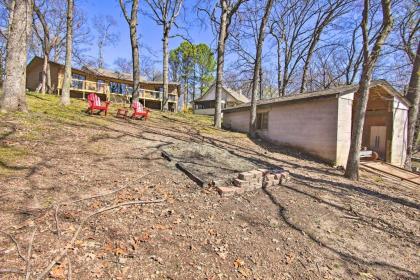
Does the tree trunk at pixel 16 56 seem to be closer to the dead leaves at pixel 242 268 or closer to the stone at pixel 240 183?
the stone at pixel 240 183

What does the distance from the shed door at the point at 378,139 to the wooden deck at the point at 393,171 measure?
2777mm

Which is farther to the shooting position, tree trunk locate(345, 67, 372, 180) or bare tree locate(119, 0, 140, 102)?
bare tree locate(119, 0, 140, 102)

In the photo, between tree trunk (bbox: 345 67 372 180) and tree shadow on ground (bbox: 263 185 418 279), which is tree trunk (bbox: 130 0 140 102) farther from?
tree shadow on ground (bbox: 263 185 418 279)

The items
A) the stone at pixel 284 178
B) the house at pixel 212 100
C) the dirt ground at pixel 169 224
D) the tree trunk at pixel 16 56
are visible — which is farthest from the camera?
the house at pixel 212 100

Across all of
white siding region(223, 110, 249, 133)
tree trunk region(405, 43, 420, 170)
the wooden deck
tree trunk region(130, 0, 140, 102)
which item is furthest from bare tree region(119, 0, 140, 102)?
tree trunk region(405, 43, 420, 170)

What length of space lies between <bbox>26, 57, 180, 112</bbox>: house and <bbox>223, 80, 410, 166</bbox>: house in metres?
13.9

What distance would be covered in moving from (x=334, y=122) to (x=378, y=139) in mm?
5477

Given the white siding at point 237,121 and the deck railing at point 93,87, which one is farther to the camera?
the deck railing at point 93,87

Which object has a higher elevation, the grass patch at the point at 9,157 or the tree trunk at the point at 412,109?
the tree trunk at the point at 412,109

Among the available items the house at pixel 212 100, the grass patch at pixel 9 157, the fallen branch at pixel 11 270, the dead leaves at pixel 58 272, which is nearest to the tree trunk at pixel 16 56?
the grass patch at pixel 9 157

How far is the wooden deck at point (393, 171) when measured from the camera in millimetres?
8616

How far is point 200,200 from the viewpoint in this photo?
417 centimetres

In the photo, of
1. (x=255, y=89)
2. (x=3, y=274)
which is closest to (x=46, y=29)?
(x=255, y=89)

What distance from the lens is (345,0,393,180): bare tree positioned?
691 centimetres
